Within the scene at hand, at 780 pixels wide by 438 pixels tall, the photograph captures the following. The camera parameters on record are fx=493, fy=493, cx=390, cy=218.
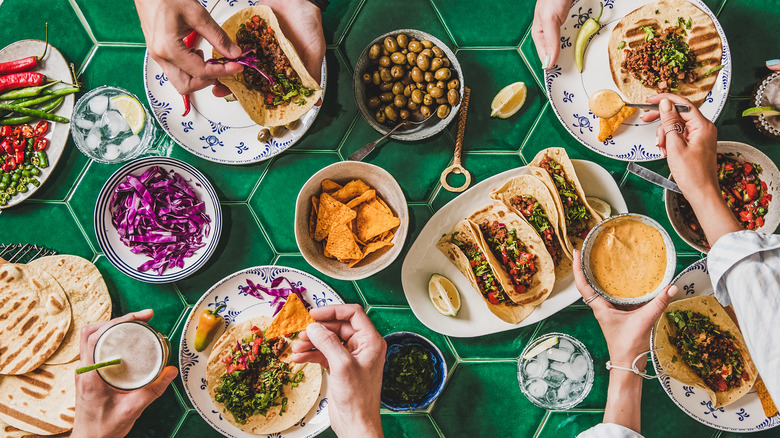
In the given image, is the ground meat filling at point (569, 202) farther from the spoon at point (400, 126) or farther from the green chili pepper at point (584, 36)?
the spoon at point (400, 126)

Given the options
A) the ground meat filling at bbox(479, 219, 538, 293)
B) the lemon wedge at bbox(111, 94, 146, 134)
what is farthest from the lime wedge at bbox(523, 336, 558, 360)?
the lemon wedge at bbox(111, 94, 146, 134)

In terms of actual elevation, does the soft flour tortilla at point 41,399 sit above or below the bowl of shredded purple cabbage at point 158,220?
below

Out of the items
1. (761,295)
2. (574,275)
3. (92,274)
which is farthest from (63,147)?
(761,295)

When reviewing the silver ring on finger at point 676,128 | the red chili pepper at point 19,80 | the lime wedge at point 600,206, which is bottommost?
the lime wedge at point 600,206

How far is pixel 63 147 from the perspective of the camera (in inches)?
119

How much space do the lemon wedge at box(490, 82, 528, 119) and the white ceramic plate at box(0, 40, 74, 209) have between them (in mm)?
2579

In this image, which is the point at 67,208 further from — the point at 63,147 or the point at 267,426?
the point at 267,426

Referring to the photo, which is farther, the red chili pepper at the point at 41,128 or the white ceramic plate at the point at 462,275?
the red chili pepper at the point at 41,128

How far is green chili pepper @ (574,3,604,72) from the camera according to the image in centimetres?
279

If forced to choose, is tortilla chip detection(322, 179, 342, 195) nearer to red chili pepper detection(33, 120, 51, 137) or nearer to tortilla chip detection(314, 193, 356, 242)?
tortilla chip detection(314, 193, 356, 242)

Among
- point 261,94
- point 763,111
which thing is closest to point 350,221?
point 261,94

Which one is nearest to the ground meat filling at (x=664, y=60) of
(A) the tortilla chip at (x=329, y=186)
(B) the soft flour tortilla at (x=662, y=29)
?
(B) the soft flour tortilla at (x=662, y=29)

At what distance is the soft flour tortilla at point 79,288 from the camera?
3012 mm

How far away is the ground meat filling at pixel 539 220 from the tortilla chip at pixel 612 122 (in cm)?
55
